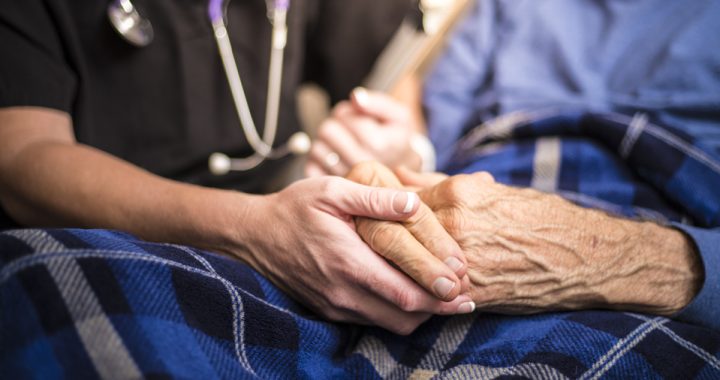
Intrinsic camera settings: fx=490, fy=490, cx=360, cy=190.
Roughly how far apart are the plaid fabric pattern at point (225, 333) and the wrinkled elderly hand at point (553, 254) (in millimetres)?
29

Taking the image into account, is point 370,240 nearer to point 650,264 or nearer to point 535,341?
point 535,341

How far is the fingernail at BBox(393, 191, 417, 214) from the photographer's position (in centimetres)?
53

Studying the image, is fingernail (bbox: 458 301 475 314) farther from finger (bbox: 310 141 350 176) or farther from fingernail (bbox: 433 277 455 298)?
finger (bbox: 310 141 350 176)

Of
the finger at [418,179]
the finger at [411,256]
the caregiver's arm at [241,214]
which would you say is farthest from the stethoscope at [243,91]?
the finger at [411,256]

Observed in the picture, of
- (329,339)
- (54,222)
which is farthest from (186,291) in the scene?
(54,222)

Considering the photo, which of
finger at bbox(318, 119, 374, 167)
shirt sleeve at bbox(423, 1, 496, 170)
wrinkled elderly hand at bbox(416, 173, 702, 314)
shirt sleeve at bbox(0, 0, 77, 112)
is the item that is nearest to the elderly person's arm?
wrinkled elderly hand at bbox(416, 173, 702, 314)

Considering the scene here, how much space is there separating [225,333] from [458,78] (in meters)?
0.73

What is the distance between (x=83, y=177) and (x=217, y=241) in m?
0.21

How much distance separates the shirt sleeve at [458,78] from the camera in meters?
1.00

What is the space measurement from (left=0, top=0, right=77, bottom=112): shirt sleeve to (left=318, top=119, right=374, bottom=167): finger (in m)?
0.42

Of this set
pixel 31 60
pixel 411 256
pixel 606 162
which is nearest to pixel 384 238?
pixel 411 256

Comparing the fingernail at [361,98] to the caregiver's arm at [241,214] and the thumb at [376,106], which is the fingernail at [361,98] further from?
the caregiver's arm at [241,214]

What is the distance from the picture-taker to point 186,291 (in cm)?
48

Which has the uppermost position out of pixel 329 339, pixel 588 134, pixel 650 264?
pixel 588 134
